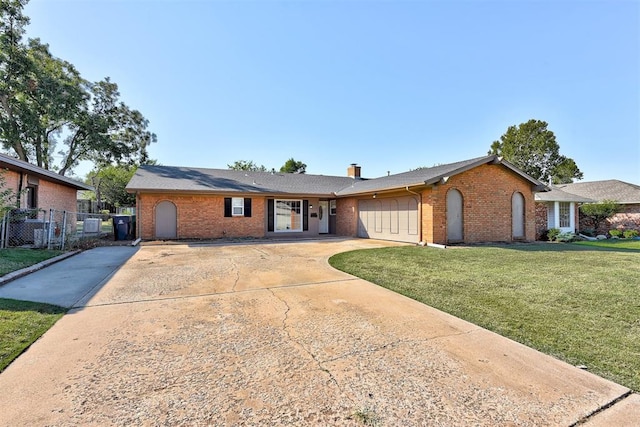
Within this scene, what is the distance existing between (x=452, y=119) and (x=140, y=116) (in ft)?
82.0

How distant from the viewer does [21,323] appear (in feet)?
12.1

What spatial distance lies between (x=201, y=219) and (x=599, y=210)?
76.5 feet

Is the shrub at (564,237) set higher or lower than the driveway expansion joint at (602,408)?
higher

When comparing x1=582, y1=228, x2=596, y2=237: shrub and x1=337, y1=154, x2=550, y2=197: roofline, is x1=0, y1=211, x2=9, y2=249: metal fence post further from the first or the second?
x1=582, y1=228, x2=596, y2=237: shrub

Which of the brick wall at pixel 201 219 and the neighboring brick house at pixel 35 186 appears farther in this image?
the brick wall at pixel 201 219

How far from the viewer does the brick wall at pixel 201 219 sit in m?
13.9

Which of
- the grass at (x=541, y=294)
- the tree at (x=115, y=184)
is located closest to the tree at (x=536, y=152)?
the grass at (x=541, y=294)

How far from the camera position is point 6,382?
250 cm

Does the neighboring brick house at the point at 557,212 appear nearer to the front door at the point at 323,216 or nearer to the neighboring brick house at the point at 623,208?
the neighboring brick house at the point at 623,208

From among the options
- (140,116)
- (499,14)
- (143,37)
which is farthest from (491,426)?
(140,116)

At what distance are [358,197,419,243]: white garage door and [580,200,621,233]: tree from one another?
45.9 ft

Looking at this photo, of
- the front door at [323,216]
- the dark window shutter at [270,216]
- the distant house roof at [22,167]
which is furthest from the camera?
the front door at [323,216]

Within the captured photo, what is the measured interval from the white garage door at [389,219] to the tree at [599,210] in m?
14.0

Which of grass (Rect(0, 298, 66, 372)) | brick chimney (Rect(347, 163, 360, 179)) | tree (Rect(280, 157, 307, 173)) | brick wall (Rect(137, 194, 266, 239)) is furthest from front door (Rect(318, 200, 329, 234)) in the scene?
tree (Rect(280, 157, 307, 173))
